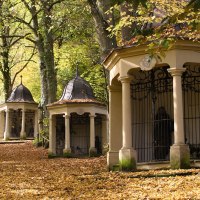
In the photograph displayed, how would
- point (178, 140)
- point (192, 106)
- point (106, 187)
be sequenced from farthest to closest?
point (192, 106) < point (178, 140) < point (106, 187)

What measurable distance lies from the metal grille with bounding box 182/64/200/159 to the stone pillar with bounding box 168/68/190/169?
7.13ft

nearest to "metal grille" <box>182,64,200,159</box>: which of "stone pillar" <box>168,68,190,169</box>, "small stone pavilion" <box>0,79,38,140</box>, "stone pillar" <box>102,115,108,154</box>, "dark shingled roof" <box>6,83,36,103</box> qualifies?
"stone pillar" <box>168,68,190,169</box>

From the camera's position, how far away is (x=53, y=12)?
25766 millimetres

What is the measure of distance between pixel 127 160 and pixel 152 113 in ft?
9.81

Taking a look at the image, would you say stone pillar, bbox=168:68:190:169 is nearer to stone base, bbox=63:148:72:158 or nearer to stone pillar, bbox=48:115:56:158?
stone base, bbox=63:148:72:158

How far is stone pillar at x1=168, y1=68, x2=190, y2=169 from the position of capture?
10812mm

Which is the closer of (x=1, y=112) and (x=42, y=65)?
(x=42, y=65)

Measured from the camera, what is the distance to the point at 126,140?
11.9 m

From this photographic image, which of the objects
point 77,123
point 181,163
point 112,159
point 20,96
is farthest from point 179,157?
point 20,96

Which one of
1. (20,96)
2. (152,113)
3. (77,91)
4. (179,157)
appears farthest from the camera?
(20,96)

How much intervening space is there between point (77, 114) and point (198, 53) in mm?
11080

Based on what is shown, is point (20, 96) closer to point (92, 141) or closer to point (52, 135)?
point (52, 135)

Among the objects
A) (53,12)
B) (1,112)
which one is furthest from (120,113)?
(1,112)

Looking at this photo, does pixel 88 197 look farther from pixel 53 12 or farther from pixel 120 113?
pixel 53 12
